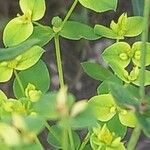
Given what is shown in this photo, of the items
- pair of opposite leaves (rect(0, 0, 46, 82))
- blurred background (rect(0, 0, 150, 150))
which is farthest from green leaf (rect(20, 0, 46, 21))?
blurred background (rect(0, 0, 150, 150))

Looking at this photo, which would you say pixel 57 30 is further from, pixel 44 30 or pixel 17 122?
pixel 17 122

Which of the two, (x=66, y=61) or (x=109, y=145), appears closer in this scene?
(x=109, y=145)

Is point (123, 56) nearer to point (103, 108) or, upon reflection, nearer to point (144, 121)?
point (103, 108)

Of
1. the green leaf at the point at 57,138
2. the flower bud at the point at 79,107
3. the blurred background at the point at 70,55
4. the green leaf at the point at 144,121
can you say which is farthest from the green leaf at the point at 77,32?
the blurred background at the point at 70,55

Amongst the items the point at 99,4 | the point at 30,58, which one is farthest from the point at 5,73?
the point at 99,4

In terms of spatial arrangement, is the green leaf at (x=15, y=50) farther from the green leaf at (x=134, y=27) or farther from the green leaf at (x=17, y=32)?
the green leaf at (x=134, y=27)

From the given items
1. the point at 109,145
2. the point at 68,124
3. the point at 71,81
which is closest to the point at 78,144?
the point at 109,145

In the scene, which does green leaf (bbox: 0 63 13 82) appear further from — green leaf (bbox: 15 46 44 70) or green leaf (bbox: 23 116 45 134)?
green leaf (bbox: 23 116 45 134)
